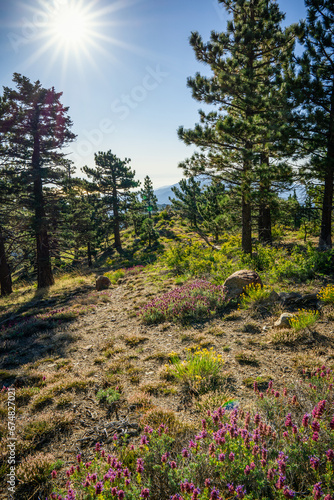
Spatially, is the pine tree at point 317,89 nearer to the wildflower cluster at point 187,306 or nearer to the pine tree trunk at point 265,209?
the pine tree trunk at point 265,209

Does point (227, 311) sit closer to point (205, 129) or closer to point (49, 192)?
point (205, 129)

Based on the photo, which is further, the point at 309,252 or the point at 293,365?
the point at 309,252

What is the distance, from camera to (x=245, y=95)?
10.4m

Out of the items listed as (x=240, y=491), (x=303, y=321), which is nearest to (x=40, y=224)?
(x=303, y=321)

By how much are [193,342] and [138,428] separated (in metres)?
2.88

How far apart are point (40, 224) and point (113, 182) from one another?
1722 centimetres

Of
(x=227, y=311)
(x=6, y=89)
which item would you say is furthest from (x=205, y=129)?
(x=6, y=89)

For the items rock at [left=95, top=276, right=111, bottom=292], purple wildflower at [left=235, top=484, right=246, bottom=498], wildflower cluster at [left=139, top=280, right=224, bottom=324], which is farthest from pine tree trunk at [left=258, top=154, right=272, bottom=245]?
purple wildflower at [left=235, top=484, right=246, bottom=498]

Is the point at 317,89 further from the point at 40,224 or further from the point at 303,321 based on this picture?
the point at 40,224

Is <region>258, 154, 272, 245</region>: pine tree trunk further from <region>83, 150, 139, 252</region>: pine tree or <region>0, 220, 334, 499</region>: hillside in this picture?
<region>83, 150, 139, 252</region>: pine tree

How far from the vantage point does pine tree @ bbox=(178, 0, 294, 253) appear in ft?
31.7

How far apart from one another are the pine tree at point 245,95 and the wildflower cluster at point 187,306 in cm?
524

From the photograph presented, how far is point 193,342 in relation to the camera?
6.02 m

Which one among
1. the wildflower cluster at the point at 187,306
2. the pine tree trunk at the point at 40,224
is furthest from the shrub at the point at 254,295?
the pine tree trunk at the point at 40,224
